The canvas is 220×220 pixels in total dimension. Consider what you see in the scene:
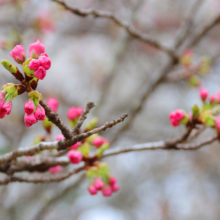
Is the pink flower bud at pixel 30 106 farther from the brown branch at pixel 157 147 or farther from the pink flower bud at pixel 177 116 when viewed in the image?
the pink flower bud at pixel 177 116

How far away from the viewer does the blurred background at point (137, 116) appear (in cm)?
391

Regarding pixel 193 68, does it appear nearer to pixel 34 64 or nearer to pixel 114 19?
pixel 114 19

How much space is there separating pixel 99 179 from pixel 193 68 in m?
2.10

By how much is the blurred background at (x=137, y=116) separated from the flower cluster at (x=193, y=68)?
0.65 metres

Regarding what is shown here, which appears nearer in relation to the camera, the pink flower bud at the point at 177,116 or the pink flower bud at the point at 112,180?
the pink flower bud at the point at 177,116

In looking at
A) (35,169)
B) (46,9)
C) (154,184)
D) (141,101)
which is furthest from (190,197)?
(35,169)

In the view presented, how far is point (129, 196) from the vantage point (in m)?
6.13

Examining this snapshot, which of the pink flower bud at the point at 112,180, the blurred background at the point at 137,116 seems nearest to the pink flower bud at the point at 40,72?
the pink flower bud at the point at 112,180

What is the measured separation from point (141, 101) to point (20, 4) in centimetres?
179

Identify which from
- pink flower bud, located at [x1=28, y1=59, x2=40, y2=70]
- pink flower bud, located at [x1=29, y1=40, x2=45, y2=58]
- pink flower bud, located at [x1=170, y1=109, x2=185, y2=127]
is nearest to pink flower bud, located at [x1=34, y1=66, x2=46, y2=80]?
pink flower bud, located at [x1=28, y1=59, x2=40, y2=70]

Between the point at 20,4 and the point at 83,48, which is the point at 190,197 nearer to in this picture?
the point at 83,48

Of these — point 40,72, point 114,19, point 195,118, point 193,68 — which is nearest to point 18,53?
point 40,72

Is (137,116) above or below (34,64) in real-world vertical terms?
below

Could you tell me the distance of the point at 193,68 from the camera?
304cm
